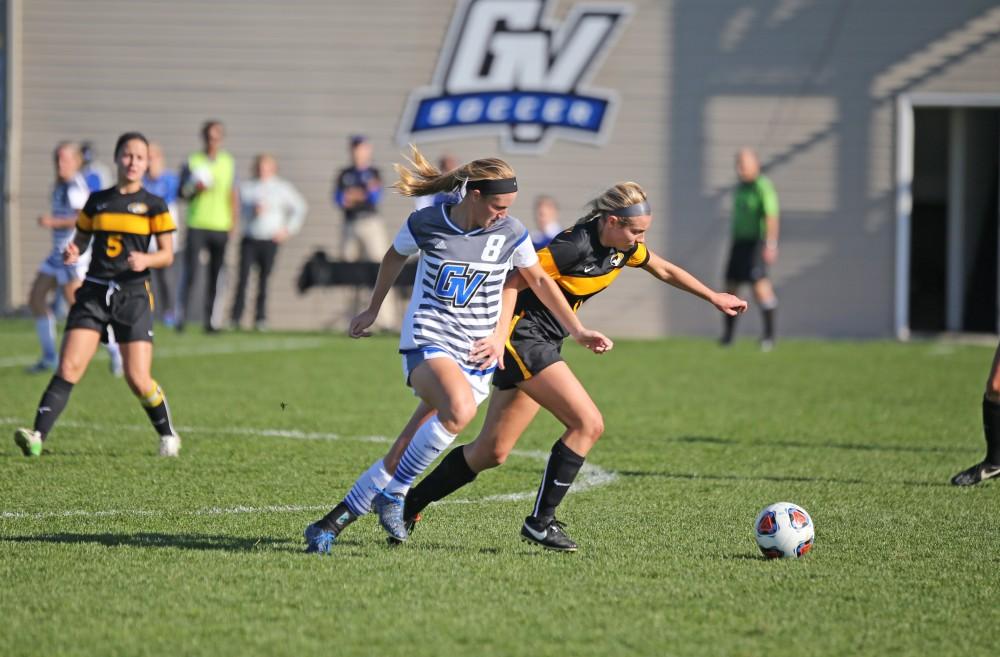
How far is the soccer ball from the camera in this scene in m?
6.29

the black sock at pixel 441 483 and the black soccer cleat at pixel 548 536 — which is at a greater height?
the black sock at pixel 441 483

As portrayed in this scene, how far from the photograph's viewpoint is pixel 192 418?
36.3ft

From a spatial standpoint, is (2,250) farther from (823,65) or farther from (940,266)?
(940,266)

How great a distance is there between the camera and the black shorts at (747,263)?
60.6 ft

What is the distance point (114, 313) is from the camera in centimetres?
902

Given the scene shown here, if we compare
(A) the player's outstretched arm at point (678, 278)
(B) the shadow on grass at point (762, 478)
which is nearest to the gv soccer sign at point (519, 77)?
(B) the shadow on grass at point (762, 478)

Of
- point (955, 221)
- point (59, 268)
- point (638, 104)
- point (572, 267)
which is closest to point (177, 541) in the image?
point (572, 267)

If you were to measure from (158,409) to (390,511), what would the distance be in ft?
11.0

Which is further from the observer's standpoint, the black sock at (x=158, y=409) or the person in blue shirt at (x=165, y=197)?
the person in blue shirt at (x=165, y=197)

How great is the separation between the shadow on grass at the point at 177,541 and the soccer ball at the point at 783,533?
203 centimetres

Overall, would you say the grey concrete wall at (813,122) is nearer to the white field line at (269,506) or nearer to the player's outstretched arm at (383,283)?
the white field line at (269,506)

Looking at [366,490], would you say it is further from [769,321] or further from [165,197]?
[165,197]

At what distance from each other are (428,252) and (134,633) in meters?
2.15

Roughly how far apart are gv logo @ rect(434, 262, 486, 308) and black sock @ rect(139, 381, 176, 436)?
3.43m
